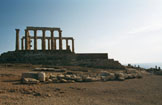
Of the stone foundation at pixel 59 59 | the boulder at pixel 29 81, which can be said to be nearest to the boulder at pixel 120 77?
the boulder at pixel 29 81

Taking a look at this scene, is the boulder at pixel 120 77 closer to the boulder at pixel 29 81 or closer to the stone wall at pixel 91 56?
the boulder at pixel 29 81

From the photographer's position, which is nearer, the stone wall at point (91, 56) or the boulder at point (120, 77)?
the boulder at point (120, 77)

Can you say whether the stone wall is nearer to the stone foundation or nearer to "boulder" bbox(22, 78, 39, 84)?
the stone foundation

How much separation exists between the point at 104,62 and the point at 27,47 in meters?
18.3

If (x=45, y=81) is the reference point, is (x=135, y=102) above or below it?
below

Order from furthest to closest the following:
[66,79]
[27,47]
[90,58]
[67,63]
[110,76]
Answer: [27,47] → [90,58] → [67,63] → [110,76] → [66,79]

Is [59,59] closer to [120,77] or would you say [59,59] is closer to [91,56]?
[91,56]

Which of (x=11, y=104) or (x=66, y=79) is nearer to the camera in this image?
(x=11, y=104)

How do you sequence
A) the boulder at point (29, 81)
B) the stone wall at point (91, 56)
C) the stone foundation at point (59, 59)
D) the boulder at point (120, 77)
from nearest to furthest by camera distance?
the boulder at point (29, 81) < the boulder at point (120, 77) < the stone foundation at point (59, 59) < the stone wall at point (91, 56)

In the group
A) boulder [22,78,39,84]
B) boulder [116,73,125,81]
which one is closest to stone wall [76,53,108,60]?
boulder [116,73,125,81]

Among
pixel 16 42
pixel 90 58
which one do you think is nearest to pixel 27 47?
pixel 16 42

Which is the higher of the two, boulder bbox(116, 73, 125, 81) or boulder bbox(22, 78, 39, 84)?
boulder bbox(22, 78, 39, 84)

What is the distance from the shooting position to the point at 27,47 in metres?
34.3

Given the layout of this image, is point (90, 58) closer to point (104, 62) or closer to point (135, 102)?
point (104, 62)
